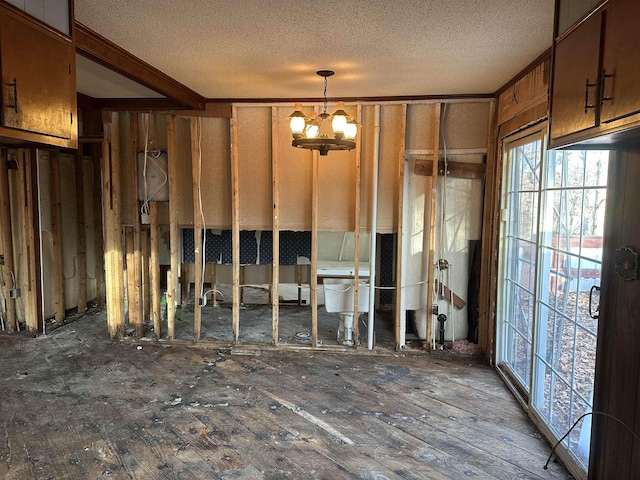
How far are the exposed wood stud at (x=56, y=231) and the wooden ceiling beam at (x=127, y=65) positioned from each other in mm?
2001

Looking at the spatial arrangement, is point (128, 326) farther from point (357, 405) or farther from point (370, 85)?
point (370, 85)

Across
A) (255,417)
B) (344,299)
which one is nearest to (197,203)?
(344,299)

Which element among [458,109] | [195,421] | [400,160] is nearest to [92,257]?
A: [195,421]

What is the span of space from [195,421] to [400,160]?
276 centimetres

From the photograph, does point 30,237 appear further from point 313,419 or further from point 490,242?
point 490,242

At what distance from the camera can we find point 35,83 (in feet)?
6.30

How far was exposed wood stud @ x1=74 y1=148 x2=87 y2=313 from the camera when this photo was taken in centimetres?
560

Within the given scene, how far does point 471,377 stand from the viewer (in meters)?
3.85

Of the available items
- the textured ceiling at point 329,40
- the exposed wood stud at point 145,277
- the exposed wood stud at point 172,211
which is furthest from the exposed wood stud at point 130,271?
the textured ceiling at point 329,40

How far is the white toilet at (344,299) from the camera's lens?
14.8ft

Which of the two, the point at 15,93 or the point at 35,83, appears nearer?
the point at 15,93

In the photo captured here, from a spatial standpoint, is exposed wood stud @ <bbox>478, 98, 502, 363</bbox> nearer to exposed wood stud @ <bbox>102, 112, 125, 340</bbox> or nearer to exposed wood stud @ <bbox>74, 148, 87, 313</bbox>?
exposed wood stud @ <bbox>102, 112, 125, 340</bbox>

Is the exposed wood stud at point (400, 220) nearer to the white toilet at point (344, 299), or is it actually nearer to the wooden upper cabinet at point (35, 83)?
the white toilet at point (344, 299)

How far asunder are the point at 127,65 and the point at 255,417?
2.53 metres
